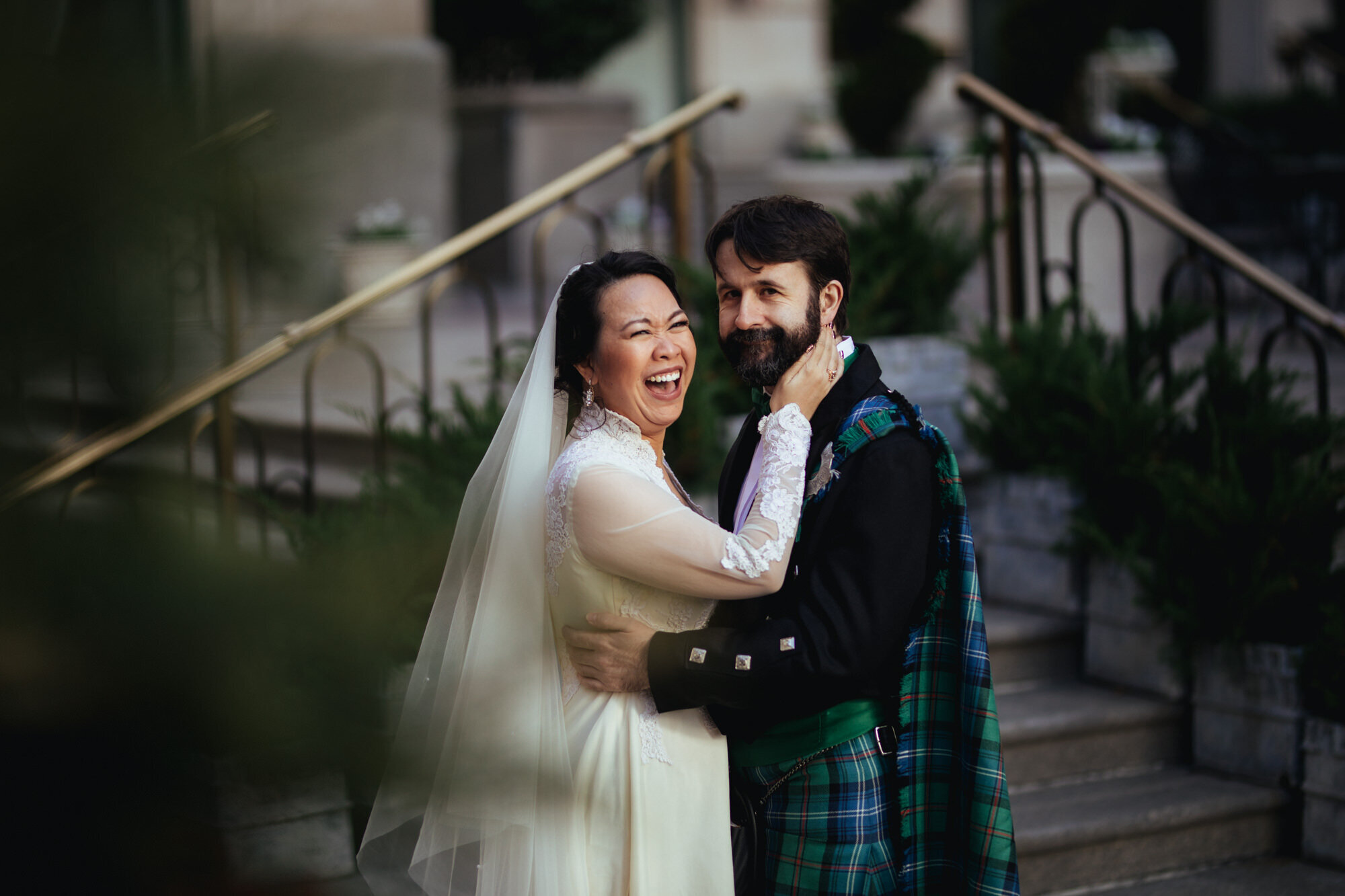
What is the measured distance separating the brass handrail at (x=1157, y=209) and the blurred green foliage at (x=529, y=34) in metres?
8.34

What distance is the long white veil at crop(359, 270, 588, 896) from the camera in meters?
0.62

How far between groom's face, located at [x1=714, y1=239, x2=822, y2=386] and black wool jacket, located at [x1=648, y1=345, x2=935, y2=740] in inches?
5.9

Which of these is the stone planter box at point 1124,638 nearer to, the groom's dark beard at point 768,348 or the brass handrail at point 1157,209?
the brass handrail at point 1157,209

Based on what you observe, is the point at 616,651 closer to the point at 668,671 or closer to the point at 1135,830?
the point at 668,671

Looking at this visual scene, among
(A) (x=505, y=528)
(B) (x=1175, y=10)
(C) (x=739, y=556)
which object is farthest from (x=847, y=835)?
(B) (x=1175, y=10)

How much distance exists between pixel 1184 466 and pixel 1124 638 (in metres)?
0.63

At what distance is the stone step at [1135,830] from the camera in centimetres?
338

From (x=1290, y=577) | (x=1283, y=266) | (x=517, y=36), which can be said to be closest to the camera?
(x=1290, y=577)

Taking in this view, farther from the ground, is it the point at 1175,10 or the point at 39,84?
the point at 1175,10

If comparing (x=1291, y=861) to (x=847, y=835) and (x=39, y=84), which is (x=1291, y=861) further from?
(x=39, y=84)

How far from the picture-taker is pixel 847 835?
2.16 metres

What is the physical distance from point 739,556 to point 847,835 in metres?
0.58

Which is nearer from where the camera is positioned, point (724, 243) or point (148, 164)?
point (148, 164)

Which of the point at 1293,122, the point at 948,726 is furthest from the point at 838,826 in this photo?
the point at 1293,122
